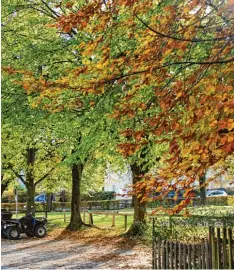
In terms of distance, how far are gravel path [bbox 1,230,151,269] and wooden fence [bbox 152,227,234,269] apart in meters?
1.29

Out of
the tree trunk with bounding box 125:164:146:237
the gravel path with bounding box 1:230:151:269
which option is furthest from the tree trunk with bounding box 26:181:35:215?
the tree trunk with bounding box 125:164:146:237

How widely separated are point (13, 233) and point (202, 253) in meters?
11.7

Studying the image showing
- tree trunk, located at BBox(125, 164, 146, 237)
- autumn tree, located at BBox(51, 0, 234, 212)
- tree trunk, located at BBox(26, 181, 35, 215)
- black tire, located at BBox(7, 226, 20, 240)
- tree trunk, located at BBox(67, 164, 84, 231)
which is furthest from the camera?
tree trunk, located at BBox(26, 181, 35, 215)

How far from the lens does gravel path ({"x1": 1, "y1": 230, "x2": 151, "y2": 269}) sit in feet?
39.2

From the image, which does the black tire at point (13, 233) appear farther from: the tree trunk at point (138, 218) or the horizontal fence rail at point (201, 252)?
the horizontal fence rail at point (201, 252)

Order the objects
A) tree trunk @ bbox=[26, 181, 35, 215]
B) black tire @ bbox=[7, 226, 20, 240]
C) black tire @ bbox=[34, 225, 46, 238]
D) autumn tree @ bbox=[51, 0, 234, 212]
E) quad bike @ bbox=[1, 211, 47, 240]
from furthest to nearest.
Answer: tree trunk @ bbox=[26, 181, 35, 215] < black tire @ bbox=[34, 225, 46, 238] < quad bike @ bbox=[1, 211, 47, 240] < black tire @ bbox=[7, 226, 20, 240] < autumn tree @ bbox=[51, 0, 234, 212]

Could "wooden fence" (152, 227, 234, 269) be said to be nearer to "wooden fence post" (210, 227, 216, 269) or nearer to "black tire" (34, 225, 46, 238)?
"wooden fence post" (210, 227, 216, 269)

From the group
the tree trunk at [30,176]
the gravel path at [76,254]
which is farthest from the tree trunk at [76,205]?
the tree trunk at [30,176]

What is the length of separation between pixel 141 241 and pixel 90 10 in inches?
430

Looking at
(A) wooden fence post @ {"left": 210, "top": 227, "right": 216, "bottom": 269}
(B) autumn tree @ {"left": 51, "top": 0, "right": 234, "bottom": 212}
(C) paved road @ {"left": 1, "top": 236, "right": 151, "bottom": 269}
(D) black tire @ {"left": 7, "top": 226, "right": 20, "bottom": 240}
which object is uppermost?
(B) autumn tree @ {"left": 51, "top": 0, "right": 234, "bottom": 212}

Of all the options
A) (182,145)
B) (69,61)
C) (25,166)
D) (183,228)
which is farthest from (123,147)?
(25,166)

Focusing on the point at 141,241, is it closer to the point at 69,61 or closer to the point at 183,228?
the point at 183,228

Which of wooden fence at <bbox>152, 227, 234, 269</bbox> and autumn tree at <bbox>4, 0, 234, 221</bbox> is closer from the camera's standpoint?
autumn tree at <bbox>4, 0, 234, 221</bbox>

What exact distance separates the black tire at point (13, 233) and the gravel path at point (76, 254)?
14.5 inches
